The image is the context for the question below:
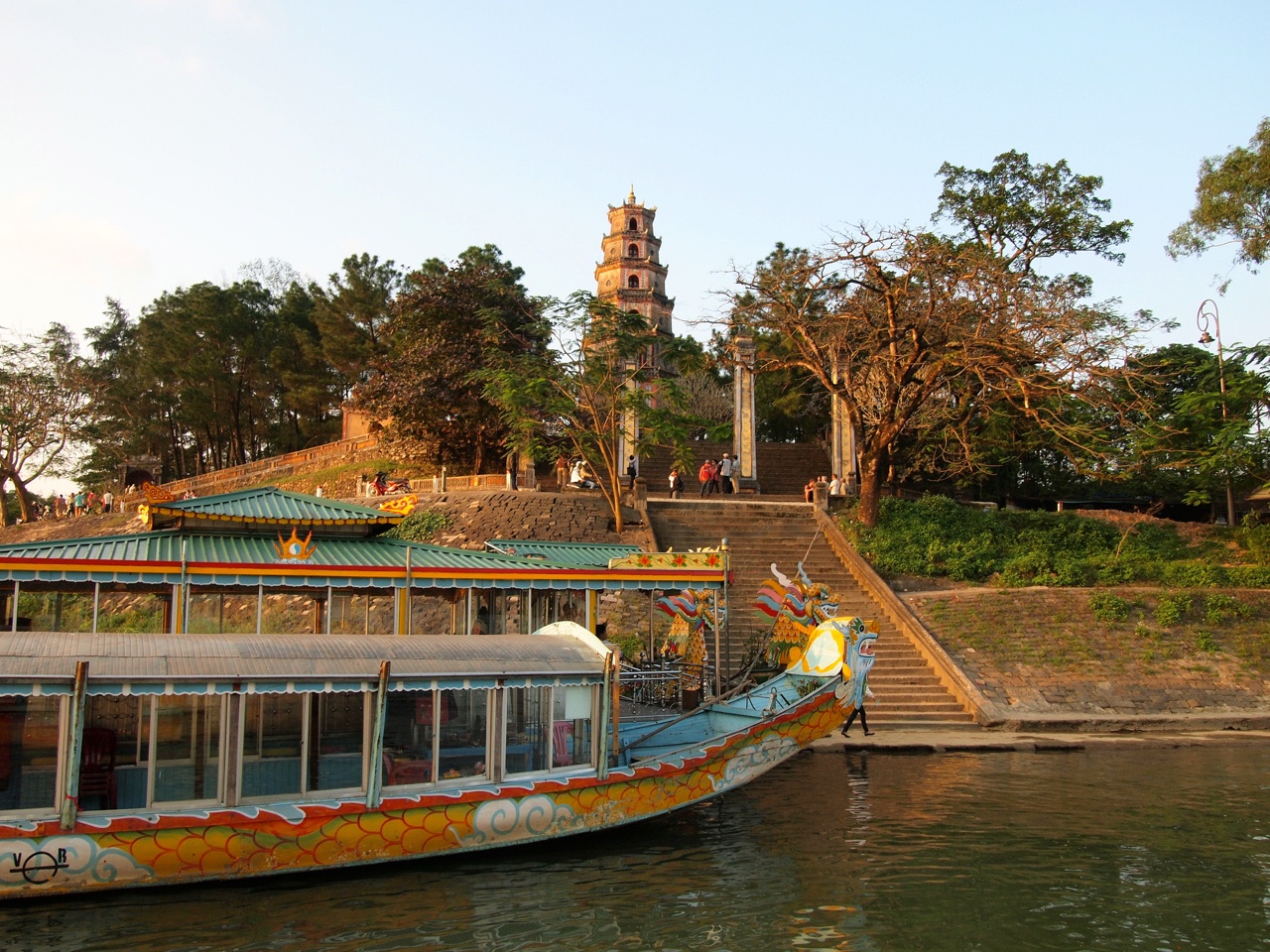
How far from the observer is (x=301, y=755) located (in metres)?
9.20

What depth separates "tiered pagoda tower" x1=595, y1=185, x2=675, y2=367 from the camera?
53.0m

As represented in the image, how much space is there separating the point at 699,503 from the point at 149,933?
18568 mm

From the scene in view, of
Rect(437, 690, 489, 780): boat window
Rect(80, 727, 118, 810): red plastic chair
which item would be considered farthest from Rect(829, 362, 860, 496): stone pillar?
Rect(80, 727, 118, 810): red plastic chair

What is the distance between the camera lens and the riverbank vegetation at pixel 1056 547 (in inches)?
839

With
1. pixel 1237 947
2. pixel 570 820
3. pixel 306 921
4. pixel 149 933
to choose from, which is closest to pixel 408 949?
pixel 306 921

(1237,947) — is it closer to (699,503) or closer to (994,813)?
(994,813)

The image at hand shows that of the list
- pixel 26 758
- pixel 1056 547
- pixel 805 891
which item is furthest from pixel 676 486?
pixel 26 758

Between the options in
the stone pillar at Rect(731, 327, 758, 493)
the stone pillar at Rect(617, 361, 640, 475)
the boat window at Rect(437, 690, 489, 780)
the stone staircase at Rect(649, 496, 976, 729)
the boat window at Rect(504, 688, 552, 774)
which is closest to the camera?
the boat window at Rect(437, 690, 489, 780)

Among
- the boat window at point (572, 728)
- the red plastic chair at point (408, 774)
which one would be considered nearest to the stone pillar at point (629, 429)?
the boat window at point (572, 728)

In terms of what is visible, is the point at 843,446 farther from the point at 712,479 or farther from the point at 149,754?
the point at 149,754

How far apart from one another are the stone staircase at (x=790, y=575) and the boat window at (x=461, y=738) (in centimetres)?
619

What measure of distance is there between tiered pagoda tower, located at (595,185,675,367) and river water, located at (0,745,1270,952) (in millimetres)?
42833

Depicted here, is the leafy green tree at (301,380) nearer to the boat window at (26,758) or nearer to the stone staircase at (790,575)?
the stone staircase at (790,575)

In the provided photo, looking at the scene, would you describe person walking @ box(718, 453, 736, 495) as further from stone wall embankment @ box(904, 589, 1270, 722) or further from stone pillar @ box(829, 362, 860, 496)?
stone wall embankment @ box(904, 589, 1270, 722)
